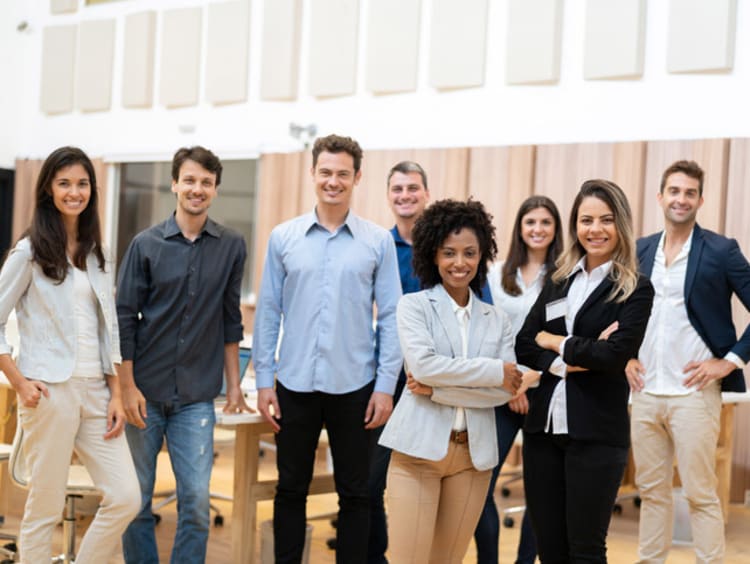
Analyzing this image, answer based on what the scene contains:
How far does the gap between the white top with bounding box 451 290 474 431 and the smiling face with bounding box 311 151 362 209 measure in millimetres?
698

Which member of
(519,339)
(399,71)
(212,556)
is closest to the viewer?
(519,339)

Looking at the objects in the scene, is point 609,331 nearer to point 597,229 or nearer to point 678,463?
point 597,229

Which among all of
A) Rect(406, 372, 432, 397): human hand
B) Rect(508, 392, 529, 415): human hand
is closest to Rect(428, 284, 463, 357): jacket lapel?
Rect(406, 372, 432, 397): human hand

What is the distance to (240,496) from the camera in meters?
4.23

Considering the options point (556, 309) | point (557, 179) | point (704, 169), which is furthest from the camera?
point (557, 179)

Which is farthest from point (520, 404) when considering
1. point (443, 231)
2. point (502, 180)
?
point (502, 180)

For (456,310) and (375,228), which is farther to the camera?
(375,228)

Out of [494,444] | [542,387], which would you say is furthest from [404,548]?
[542,387]

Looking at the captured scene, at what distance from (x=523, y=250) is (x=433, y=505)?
150cm

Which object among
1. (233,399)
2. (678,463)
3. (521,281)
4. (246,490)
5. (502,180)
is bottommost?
(246,490)

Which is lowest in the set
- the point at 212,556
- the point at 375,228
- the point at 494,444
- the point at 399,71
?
the point at 212,556

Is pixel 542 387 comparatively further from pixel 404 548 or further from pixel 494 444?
pixel 404 548

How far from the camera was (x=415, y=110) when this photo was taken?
8211mm

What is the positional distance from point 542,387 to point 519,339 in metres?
0.21
